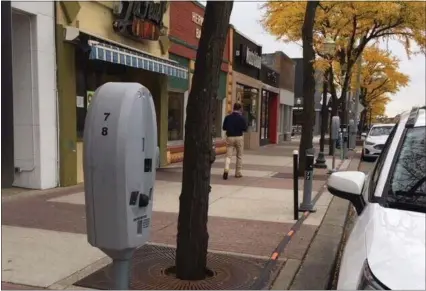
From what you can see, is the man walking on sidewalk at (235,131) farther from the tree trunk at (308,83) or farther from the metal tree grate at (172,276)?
the metal tree grate at (172,276)

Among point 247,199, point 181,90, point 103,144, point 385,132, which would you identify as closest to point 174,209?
point 247,199

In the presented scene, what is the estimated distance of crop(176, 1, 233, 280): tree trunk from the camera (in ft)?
14.1

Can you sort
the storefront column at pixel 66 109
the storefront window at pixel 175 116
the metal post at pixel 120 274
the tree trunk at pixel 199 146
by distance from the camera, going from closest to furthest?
the metal post at pixel 120 274 < the tree trunk at pixel 199 146 < the storefront column at pixel 66 109 < the storefront window at pixel 175 116

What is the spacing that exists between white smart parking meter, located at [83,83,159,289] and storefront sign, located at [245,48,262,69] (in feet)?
61.4

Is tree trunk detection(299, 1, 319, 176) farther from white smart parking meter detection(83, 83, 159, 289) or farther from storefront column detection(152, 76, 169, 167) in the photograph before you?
white smart parking meter detection(83, 83, 159, 289)

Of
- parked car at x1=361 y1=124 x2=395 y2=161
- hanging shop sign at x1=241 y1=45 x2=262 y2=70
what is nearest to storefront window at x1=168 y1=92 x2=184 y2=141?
hanging shop sign at x1=241 y1=45 x2=262 y2=70

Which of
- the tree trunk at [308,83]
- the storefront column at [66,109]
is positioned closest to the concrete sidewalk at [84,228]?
the storefront column at [66,109]

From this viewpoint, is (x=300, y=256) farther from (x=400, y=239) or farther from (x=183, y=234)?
(x=400, y=239)

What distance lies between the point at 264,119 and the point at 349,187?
2269cm

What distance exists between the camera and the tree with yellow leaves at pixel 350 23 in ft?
56.9

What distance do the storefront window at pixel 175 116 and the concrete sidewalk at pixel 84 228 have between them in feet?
14.3

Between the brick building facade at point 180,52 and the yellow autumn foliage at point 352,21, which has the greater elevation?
the yellow autumn foliage at point 352,21

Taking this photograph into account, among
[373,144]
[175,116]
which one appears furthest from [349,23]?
[175,116]

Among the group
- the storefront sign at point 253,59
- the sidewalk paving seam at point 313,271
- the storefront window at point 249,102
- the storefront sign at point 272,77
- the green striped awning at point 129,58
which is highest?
the storefront sign at point 253,59
